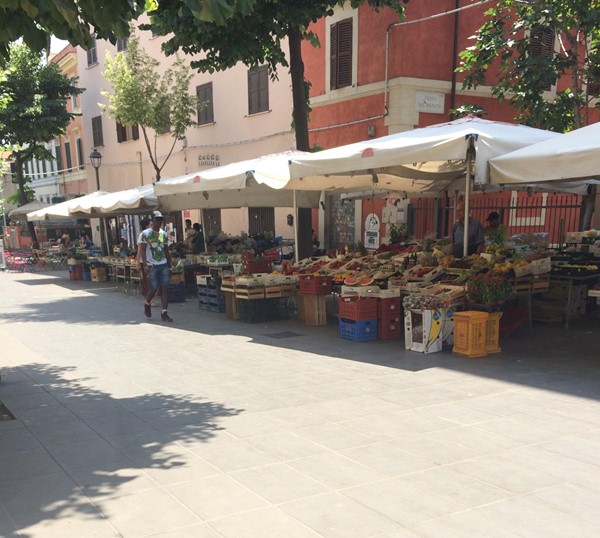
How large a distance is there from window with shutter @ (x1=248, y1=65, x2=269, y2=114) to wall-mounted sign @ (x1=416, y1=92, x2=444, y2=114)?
5.62 metres

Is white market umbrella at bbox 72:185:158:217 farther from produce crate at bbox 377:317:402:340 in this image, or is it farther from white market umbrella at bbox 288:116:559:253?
produce crate at bbox 377:317:402:340

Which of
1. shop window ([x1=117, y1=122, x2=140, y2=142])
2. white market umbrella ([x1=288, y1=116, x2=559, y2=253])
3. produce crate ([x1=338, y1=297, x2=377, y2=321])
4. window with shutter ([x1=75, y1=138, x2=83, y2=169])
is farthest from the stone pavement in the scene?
window with shutter ([x1=75, y1=138, x2=83, y2=169])

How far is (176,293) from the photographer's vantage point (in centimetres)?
1222

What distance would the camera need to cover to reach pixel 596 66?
11.1 metres

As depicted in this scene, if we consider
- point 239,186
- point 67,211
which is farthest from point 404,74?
point 67,211

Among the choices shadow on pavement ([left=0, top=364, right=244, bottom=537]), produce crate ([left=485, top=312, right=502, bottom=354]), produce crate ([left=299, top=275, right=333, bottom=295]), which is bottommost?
shadow on pavement ([left=0, top=364, right=244, bottom=537])

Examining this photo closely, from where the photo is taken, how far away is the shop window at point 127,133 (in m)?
24.8

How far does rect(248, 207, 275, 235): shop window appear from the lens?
17734 millimetres

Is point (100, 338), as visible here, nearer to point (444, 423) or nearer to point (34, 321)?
point (34, 321)

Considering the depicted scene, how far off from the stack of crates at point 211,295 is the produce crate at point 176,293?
1.40 metres

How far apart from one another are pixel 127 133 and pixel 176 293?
1616 centimetres

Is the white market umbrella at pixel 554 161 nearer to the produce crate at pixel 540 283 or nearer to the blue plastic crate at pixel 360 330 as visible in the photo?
the produce crate at pixel 540 283

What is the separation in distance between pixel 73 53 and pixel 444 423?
32.2m

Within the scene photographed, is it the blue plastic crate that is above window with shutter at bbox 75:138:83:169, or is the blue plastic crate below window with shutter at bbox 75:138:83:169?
below
